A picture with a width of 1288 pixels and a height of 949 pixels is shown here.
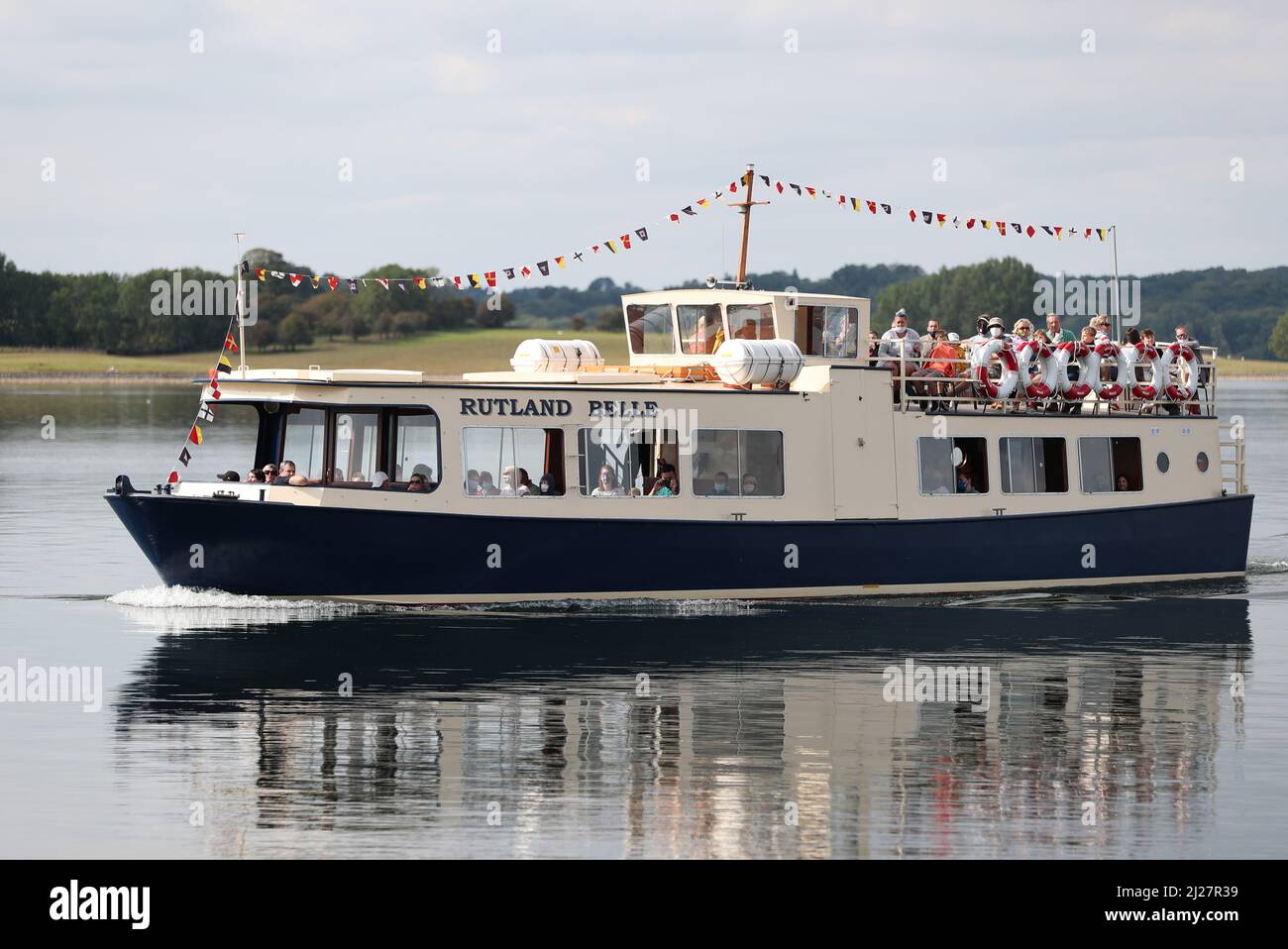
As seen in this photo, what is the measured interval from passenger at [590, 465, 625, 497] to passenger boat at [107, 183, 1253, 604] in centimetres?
3

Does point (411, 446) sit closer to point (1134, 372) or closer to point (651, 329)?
point (651, 329)

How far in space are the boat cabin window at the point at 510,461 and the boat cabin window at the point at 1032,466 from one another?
673 cm

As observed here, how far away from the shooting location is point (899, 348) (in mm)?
26875

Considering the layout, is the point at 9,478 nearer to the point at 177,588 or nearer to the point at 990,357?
the point at 177,588

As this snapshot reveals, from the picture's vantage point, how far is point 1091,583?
27703mm

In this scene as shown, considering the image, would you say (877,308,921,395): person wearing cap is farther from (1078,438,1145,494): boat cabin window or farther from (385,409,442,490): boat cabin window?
(385,409,442,490): boat cabin window

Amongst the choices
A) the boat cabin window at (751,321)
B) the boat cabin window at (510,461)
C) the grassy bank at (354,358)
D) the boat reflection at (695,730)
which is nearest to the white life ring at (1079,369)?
the boat reflection at (695,730)

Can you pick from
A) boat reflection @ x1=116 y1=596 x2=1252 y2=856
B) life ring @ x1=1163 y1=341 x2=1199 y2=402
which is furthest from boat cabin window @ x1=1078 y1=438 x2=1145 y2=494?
boat reflection @ x1=116 y1=596 x2=1252 y2=856

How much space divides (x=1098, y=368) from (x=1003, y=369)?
1.87 metres

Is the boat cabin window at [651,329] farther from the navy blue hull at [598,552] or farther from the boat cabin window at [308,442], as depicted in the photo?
the boat cabin window at [308,442]

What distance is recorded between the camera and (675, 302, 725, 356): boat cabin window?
26.8 m

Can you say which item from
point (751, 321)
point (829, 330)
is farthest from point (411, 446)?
point (829, 330)

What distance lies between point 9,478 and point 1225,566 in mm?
32240

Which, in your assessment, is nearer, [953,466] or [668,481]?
[668,481]
